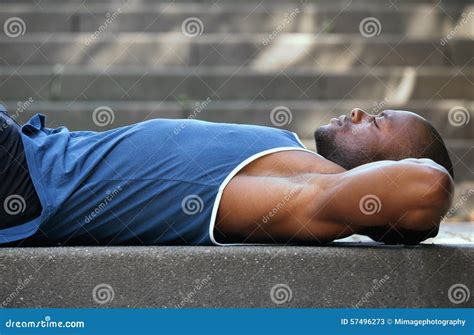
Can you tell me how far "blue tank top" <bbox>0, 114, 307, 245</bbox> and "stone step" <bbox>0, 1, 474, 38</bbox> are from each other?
375 centimetres

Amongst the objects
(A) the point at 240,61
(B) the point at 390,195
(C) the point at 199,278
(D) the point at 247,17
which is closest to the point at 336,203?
(B) the point at 390,195

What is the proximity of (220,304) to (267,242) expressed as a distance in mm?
378

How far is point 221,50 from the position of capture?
703cm

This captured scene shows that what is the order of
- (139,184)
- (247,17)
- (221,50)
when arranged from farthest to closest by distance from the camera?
(247,17)
(221,50)
(139,184)

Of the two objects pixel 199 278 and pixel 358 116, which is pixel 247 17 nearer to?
pixel 358 116

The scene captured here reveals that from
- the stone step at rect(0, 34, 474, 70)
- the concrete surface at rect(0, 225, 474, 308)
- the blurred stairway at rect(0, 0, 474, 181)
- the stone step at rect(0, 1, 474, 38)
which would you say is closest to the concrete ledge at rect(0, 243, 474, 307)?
the concrete surface at rect(0, 225, 474, 308)

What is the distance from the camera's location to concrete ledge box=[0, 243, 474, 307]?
3131mm

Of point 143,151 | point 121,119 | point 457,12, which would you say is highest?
point 457,12

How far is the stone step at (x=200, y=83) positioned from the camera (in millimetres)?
6871

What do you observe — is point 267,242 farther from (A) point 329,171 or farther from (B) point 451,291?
(B) point 451,291

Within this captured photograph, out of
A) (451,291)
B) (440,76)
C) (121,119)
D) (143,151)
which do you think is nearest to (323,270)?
(451,291)

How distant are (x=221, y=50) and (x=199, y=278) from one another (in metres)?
4.08

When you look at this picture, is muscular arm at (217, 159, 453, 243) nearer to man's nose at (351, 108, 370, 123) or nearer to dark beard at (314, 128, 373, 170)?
dark beard at (314, 128, 373, 170)

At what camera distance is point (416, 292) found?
321 centimetres
